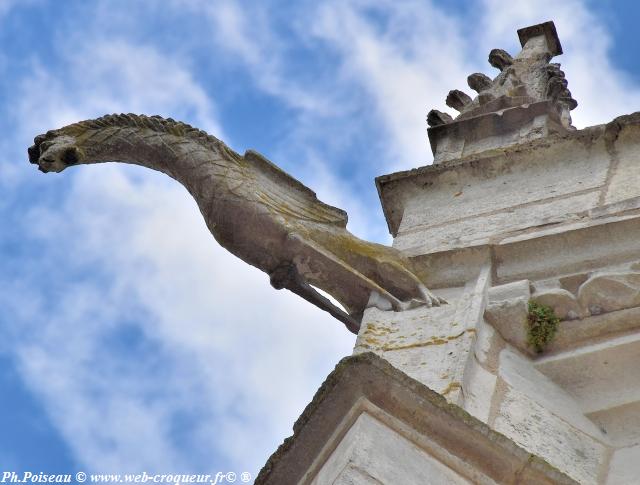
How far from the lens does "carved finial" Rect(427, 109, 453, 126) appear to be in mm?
6675

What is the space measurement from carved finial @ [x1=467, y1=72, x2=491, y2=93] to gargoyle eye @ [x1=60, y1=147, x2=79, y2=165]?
2.34 m

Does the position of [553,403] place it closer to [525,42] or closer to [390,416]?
[390,416]

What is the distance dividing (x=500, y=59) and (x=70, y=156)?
275cm

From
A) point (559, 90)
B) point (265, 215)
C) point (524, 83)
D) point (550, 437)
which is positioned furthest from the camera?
point (524, 83)

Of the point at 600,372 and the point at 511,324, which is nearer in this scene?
the point at 600,372

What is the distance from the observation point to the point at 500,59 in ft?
24.7

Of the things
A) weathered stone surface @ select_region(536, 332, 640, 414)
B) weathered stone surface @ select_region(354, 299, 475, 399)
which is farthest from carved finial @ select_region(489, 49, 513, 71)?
weathered stone surface @ select_region(536, 332, 640, 414)

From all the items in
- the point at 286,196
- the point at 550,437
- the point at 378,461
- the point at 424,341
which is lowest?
the point at 378,461

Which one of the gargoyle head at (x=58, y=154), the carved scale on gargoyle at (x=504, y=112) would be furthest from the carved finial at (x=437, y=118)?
the gargoyle head at (x=58, y=154)

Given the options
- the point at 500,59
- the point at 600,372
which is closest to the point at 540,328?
the point at 600,372

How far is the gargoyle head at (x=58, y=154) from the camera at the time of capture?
18.6 ft

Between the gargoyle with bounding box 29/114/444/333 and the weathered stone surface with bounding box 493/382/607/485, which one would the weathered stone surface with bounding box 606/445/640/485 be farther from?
the gargoyle with bounding box 29/114/444/333

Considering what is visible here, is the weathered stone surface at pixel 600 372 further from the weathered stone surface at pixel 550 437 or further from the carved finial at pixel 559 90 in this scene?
the carved finial at pixel 559 90

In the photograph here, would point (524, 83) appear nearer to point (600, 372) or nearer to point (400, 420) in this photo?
point (600, 372)
